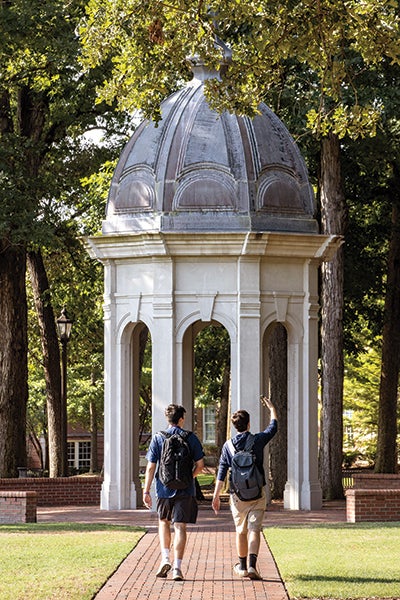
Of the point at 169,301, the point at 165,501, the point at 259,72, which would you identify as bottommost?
the point at 165,501

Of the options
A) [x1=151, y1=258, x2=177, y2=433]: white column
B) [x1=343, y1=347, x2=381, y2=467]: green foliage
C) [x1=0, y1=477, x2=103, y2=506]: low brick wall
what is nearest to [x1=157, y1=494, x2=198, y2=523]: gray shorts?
[x1=151, y1=258, x2=177, y2=433]: white column

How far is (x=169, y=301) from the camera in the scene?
22.3 m

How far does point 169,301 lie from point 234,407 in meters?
2.07

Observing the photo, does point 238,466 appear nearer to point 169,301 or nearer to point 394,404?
point 169,301

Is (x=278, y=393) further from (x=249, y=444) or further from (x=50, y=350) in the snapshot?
(x=249, y=444)

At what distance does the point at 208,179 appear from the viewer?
2256 centimetres

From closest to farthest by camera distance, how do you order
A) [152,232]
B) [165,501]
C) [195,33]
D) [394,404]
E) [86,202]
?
[165,501], [195,33], [152,232], [86,202], [394,404]

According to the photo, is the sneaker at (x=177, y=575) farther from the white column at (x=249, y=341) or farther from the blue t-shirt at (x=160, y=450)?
the white column at (x=249, y=341)

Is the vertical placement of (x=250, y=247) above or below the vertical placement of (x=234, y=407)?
above

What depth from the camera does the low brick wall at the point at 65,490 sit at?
25.3 meters

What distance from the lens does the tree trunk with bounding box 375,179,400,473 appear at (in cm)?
3319

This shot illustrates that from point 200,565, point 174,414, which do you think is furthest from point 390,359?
point 174,414

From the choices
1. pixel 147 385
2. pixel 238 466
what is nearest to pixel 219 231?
pixel 238 466

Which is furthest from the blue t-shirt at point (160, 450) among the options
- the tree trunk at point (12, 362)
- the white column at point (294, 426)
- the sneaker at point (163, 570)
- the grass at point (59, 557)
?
the tree trunk at point (12, 362)
